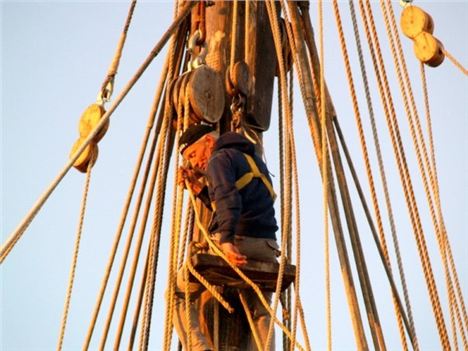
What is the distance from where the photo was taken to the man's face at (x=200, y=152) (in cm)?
412

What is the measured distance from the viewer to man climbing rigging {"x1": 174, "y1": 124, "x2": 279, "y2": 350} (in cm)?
368

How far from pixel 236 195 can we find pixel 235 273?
332 millimetres

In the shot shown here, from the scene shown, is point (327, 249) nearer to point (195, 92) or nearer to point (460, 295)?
point (195, 92)

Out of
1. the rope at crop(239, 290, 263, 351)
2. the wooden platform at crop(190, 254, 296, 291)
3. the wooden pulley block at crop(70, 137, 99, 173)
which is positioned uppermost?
the wooden pulley block at crop(70, 137, 99, 173)

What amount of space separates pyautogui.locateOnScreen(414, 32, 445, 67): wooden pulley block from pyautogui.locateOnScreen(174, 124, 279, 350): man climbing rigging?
5.25 feet

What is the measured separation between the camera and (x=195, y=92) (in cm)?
441

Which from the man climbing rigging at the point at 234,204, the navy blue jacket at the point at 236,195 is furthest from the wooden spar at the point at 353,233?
the navy blue jacket at the point at 236,195

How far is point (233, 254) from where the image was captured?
141 inches

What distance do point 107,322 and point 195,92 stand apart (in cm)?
128

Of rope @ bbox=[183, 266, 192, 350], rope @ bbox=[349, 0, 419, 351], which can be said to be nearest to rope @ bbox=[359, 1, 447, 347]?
rope @ bbox=[349, 0, 419, 351]

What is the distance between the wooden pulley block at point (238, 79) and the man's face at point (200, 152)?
0.41 m

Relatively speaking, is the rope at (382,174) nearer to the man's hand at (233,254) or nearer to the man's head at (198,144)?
the man's head at (198,144)

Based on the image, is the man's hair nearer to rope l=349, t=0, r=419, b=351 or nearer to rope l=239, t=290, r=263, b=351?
rope l=239, t=290, r=263, b=351

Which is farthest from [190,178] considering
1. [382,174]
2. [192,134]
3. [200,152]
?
[382,174]
